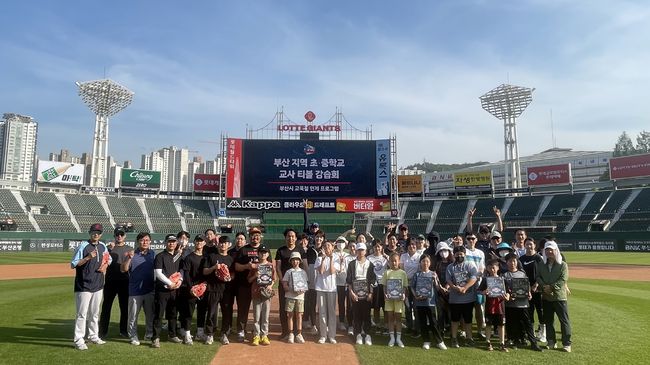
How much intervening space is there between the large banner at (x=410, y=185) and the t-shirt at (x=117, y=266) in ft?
161

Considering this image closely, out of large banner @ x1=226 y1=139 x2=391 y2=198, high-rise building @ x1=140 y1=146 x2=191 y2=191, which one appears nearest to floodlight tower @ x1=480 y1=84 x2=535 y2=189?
large banner @ x1=226 y1=139 x2=391 y2=198

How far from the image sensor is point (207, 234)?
9703mm

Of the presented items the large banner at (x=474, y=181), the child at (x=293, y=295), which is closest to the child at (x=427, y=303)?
the child at (x=293, y=295)

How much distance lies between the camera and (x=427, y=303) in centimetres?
730

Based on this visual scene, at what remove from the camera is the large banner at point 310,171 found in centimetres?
4081

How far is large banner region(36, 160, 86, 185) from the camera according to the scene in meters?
52.2

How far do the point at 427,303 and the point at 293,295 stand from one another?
2.44m

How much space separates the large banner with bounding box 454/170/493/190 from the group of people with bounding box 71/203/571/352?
5008 cm

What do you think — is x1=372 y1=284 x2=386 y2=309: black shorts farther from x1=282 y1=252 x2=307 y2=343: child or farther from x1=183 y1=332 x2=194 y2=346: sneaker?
x1=183 y1=332 x2=194 y2=346: sneaker

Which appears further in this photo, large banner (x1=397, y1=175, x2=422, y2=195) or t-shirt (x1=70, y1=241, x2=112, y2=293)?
large banner (x1=397, y1=175, x2=422, y2=195)

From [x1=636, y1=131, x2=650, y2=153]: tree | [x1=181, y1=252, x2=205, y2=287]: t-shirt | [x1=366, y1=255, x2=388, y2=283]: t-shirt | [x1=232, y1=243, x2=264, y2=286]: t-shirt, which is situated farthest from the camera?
[x1=636, y1=131, x2=650, y2=153]: tree

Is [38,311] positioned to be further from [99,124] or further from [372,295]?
[99,124]

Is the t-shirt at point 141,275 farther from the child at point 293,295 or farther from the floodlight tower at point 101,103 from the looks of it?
the floodlight tower at point 101,103

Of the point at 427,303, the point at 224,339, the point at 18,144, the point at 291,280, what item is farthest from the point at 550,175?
the point at 18,144
